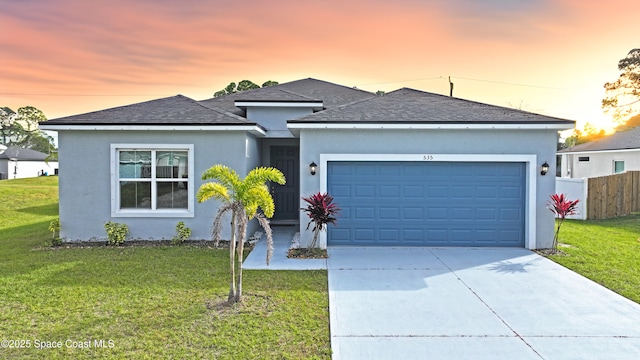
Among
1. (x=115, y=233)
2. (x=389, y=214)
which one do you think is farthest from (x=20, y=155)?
(x=389, y=214)

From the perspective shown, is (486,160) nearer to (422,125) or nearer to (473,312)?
(422,125)

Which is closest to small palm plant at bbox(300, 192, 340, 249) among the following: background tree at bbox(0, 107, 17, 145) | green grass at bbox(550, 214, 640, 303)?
green grass at bbox(550, 214, 640, 303)

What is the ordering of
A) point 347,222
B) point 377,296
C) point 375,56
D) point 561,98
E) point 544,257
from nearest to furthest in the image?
point 377,296 → point 544,257 → point 347,222 → point 375,56 → point 561,98

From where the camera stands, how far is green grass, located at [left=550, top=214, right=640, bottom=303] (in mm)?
7277

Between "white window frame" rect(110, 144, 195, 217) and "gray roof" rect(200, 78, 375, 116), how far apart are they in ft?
11.8

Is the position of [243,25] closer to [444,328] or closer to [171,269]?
[171,269]

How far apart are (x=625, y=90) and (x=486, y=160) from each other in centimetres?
3538

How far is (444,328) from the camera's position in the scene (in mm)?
5188

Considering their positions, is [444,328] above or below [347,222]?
below

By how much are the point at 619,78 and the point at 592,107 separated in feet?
11.0

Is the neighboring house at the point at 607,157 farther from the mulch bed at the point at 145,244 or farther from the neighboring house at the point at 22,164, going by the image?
the neighboring house at the point at 22,164

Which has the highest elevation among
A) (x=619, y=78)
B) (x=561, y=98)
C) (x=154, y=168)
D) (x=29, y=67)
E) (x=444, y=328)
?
(x=619, y=78)

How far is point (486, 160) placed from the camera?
32.7 ft

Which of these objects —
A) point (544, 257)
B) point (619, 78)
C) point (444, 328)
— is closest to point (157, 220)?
point (444, 328)
